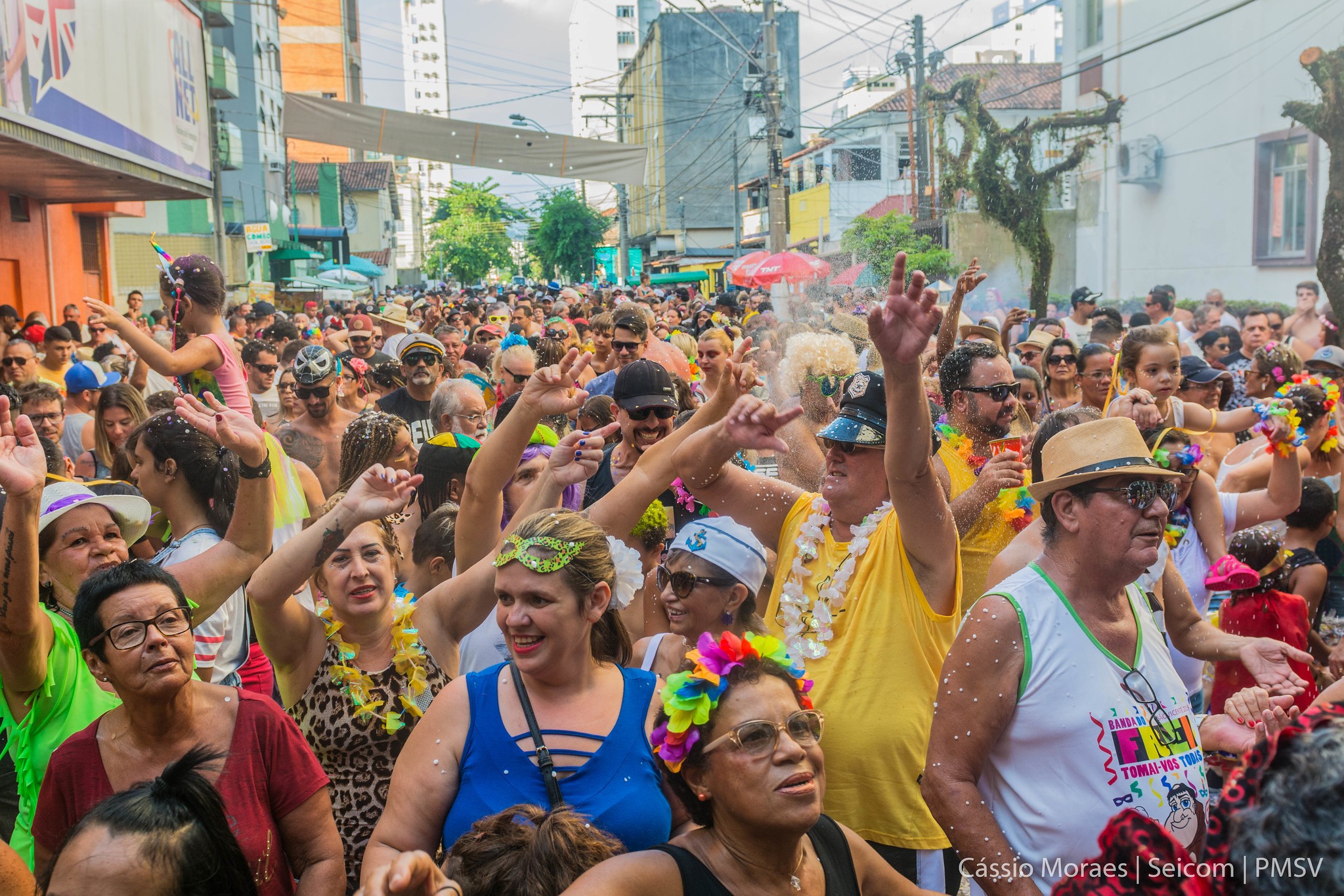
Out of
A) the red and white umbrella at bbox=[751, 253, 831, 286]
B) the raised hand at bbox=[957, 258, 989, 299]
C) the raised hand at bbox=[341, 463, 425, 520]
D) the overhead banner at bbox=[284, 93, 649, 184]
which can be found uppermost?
the overhead banner at bbox=[284, 93, 649, 184]

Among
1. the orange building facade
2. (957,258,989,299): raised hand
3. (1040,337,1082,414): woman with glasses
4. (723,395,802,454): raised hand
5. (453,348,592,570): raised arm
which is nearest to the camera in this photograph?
(723,395,802,454): raised hand

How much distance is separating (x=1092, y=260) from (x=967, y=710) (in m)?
23.7

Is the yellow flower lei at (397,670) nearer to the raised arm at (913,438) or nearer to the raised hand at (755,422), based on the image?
the raised hand at (755,422)

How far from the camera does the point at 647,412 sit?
15.7 ft

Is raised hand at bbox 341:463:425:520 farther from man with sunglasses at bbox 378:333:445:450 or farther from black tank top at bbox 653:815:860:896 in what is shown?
man with sunglasses at bbox 378:333:445:450

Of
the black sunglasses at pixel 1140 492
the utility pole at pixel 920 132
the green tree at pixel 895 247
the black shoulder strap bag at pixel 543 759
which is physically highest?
the utility pole at pixel 920 132

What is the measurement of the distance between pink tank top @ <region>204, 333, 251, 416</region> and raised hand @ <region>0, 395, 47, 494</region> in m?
2.57

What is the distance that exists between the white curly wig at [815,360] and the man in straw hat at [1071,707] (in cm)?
398

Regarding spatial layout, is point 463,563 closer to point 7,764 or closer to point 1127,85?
point 7,764

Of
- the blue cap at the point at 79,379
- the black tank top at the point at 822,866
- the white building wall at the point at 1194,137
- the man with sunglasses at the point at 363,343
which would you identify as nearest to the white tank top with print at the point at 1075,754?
the black tank top at the point at 822,866

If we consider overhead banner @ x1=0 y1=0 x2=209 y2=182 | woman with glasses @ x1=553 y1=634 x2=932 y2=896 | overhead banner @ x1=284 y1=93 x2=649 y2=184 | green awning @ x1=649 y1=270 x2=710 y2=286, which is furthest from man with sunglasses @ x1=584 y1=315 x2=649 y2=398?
green awning @ x1=649 y1=270 x2=710 y2=286

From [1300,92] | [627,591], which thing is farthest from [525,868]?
[1300,92]

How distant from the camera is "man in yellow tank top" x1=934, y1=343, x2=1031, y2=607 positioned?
13.2ft

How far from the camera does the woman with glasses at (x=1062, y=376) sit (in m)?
7.47
